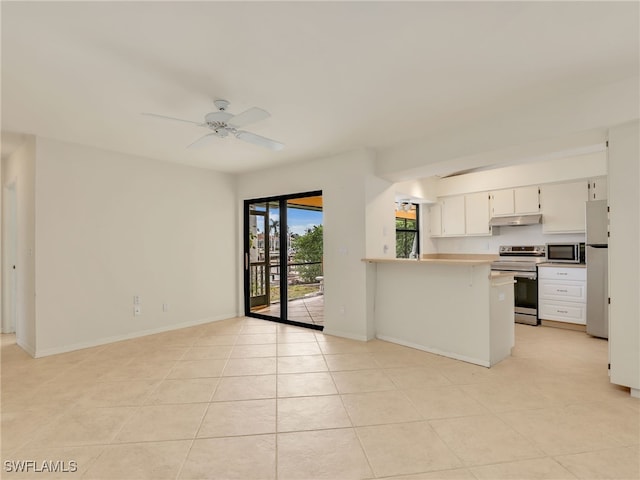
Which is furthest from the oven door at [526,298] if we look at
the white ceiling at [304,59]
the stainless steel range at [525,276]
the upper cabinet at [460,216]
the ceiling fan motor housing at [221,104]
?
the ceiling fan motor housing at [221,104]

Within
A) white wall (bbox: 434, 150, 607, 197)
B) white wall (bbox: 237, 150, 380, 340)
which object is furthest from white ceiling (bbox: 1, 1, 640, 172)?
white wall (bbox: 434, 150, 607, 197)

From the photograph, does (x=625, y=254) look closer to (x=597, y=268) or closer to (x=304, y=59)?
(x=597, y=268)

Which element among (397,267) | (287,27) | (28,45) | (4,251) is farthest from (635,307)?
(4,251)

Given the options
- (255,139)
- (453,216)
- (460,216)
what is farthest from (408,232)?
(255,139)

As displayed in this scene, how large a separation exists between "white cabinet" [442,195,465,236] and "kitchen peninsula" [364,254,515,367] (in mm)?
2434

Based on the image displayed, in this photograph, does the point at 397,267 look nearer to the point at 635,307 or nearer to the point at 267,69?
the point at 635,307

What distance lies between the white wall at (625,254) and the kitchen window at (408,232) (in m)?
3.78

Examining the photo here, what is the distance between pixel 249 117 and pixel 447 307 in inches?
111

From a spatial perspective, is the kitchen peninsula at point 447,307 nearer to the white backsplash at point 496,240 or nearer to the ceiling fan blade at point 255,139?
the ceiling fan blade at point 255,139

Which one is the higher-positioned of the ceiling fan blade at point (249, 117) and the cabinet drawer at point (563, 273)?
the ceiling fan blade at point (249, 117)

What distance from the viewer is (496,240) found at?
5.79 m

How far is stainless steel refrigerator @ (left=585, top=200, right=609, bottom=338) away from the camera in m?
4.16

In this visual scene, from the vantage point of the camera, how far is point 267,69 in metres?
2.33

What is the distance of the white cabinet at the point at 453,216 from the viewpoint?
19.7 feet
